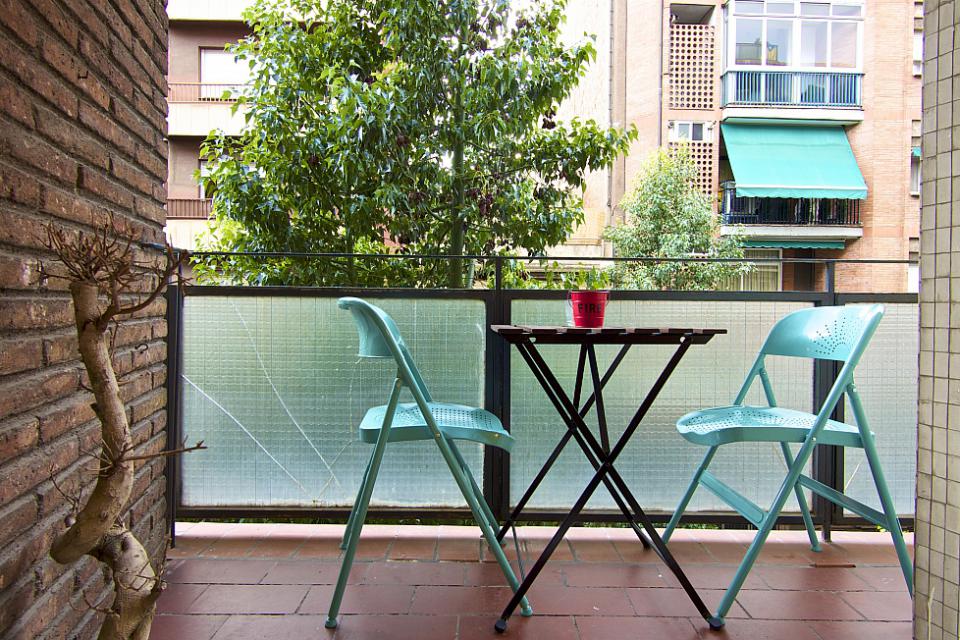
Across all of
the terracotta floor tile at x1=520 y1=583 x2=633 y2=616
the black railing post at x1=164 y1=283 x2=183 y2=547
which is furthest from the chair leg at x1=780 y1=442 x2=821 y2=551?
the black railing post at x1=164 y1=283 x2=183 y2=547

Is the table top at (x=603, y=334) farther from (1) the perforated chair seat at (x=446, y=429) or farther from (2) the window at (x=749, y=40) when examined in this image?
(2) the window at (x=749, y=40)

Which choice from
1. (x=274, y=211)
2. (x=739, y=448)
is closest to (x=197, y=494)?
(x=739, y=448)

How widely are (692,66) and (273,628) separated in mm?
13061

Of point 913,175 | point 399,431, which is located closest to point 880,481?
point 399,431

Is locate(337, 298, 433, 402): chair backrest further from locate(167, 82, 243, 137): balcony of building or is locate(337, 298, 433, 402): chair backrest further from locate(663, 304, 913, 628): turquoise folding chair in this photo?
locate(167, 82, 243, 137): balcony of building

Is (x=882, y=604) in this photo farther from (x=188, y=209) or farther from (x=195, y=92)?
(x=195, y=92)

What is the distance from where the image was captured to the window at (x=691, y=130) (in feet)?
40.8

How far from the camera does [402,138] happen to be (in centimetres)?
448

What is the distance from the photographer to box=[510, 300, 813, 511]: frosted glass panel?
2447 mm

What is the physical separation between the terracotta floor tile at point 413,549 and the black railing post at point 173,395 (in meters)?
0.73

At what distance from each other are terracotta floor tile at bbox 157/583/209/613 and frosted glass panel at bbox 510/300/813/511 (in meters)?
1.07

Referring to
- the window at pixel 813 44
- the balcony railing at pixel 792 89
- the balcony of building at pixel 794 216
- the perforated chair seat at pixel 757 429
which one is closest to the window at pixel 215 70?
the balcony railing at pixel 792 89

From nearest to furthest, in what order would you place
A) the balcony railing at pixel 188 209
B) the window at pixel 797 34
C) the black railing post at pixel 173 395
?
the black railing post at pixel 173 395
the window at pixel 797 34
the balcony railing at pixel 188 209

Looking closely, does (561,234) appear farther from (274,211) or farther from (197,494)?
(197,494)
